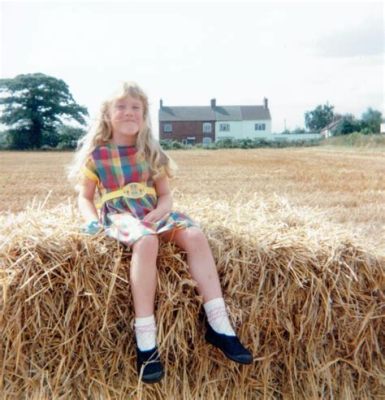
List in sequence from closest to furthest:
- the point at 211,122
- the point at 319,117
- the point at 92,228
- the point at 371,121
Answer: the point at 92,228 < the point at 371,121 < the point at 211,122 < the point at 319,117

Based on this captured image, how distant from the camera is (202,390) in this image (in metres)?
2.72

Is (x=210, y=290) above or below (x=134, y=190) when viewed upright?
below

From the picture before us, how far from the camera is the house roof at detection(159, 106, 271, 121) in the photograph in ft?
203

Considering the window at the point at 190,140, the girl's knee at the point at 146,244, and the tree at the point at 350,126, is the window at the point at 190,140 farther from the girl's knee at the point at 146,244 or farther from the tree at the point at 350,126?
the girl's knee at the point at 146,244

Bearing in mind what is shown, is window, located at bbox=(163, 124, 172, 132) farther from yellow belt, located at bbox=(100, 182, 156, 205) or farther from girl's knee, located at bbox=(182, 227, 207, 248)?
girl's knee, located at bbox=(182, 227, 207, 248)

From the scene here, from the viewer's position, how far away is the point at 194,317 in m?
2.73

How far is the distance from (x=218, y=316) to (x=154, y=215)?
65 cm

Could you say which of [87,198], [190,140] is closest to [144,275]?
[87,198]

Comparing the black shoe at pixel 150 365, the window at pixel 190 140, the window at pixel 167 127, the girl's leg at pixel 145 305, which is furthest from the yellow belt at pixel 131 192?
the window at pixel 167 127

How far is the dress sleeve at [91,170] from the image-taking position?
3184 millimetres

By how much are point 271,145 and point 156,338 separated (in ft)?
142

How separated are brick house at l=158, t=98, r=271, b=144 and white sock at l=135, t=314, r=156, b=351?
57329mm

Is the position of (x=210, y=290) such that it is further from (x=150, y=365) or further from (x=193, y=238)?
(x=150, y=365)

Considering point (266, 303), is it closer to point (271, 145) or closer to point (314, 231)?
point (314, 231)
